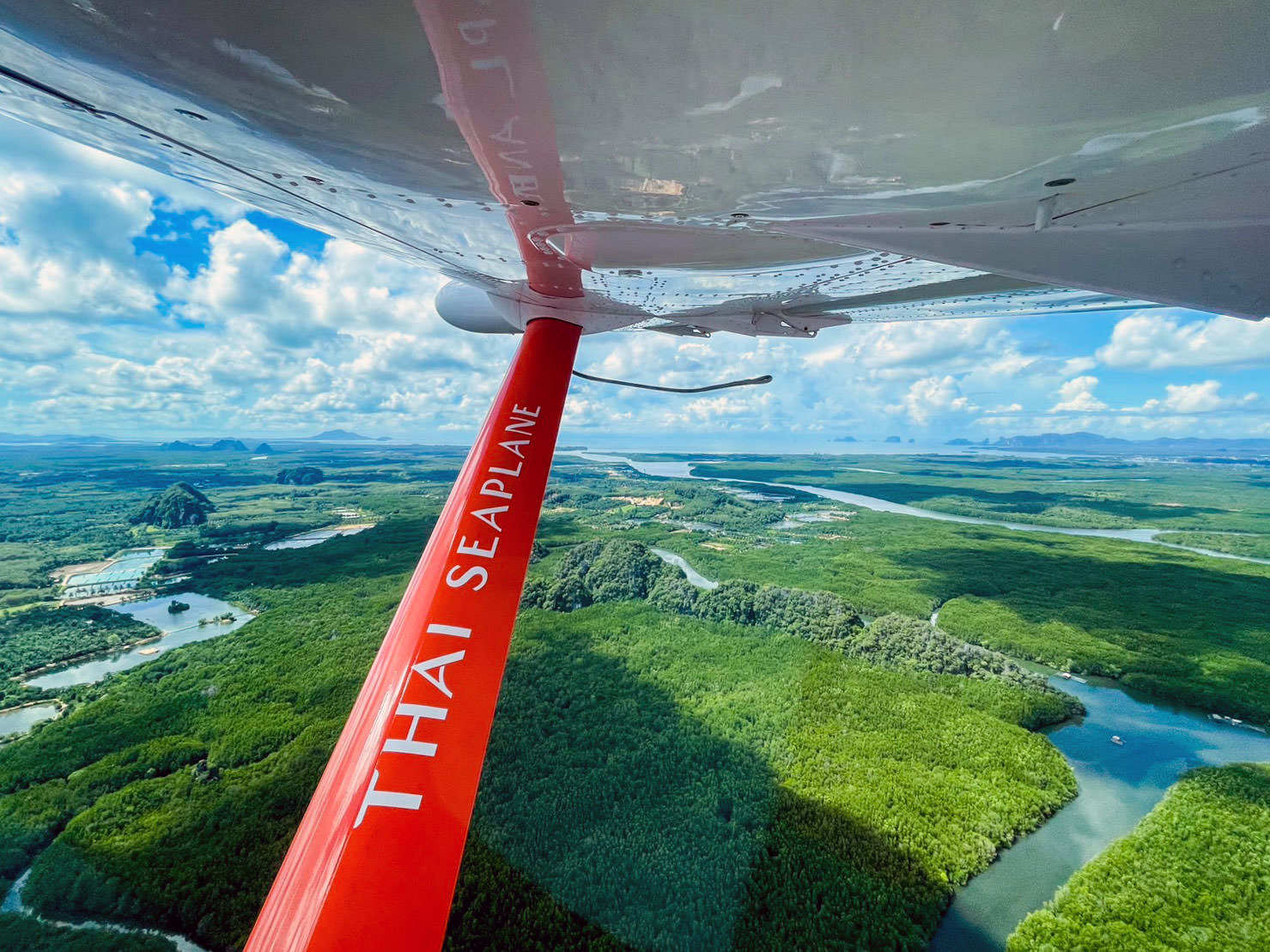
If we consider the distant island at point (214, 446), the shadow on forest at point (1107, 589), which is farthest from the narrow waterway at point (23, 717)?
the distant island at point (214, 446)

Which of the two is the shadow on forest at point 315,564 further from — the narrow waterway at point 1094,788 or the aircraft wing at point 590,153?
the aircraft wing at point 590,153

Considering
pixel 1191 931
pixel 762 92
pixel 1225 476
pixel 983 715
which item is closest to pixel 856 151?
pixel 762 92

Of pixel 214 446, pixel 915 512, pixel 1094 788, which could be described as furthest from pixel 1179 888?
pixel 214 446

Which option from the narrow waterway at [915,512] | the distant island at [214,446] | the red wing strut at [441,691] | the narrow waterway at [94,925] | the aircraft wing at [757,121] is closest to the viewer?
the aircraft wing at [757,121]

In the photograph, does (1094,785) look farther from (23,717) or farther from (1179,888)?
(23,717)

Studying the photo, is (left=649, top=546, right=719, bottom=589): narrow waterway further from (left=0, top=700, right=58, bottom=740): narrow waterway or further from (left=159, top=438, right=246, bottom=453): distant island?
(left=159, top=438, right=246, bottom=453): distant island

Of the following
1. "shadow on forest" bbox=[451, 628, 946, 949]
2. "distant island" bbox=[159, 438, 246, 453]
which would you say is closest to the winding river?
"shadow on forest" bbox=[451, 628, 946, 949]
